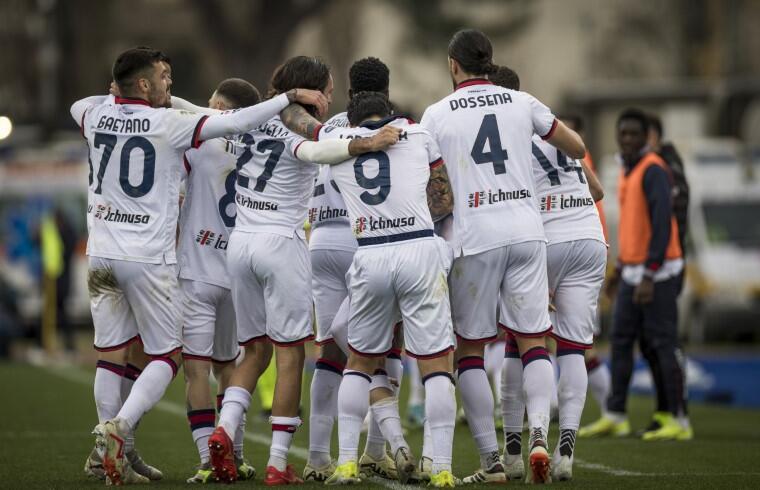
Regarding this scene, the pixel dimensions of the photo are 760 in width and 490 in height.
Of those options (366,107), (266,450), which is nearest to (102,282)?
(366,107)

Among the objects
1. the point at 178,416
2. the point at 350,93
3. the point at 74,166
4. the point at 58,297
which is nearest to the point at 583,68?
the point at 74,166

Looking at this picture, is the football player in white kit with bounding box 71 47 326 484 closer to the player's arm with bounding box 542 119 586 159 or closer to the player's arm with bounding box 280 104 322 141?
the player's arm with bounding box 280 104 322 141

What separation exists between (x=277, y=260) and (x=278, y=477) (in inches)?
49.6

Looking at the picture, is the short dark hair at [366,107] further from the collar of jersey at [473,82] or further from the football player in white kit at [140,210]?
the collar of jersey at [473,82]

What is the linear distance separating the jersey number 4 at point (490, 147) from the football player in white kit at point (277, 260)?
0.97m

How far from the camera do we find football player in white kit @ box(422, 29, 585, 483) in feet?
28.4

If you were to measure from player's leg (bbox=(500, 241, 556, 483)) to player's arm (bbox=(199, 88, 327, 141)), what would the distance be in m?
1.52

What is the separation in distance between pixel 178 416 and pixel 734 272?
13466 millimetres

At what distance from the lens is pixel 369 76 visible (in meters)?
8.84

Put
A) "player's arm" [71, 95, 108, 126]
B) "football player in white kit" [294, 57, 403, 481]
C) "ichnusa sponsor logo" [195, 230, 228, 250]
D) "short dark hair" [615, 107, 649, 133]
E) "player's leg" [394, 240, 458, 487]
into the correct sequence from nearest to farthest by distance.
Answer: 1. "player's leg" [394, 240, 458, 487]
2. "football player in white kit" [294, 57, 403, 481]
3. "player's arm" [71, 95, 108, 126]
4. "ichnusa sponsor logo" [195, 230, 228, 250]
5. "short dark hair" [615, 107, 649, 133]

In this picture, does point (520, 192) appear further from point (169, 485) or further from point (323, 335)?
point (169, 485)

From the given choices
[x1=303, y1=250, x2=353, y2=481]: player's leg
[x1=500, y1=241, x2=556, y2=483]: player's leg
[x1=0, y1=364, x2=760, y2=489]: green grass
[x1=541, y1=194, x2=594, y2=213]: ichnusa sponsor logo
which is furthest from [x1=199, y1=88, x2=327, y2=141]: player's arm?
[x1=0, y1=364, x2=760, y2=489]: green grass

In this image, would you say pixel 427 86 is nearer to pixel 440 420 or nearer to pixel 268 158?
pixel 268 158

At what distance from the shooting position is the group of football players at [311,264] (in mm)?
8383
